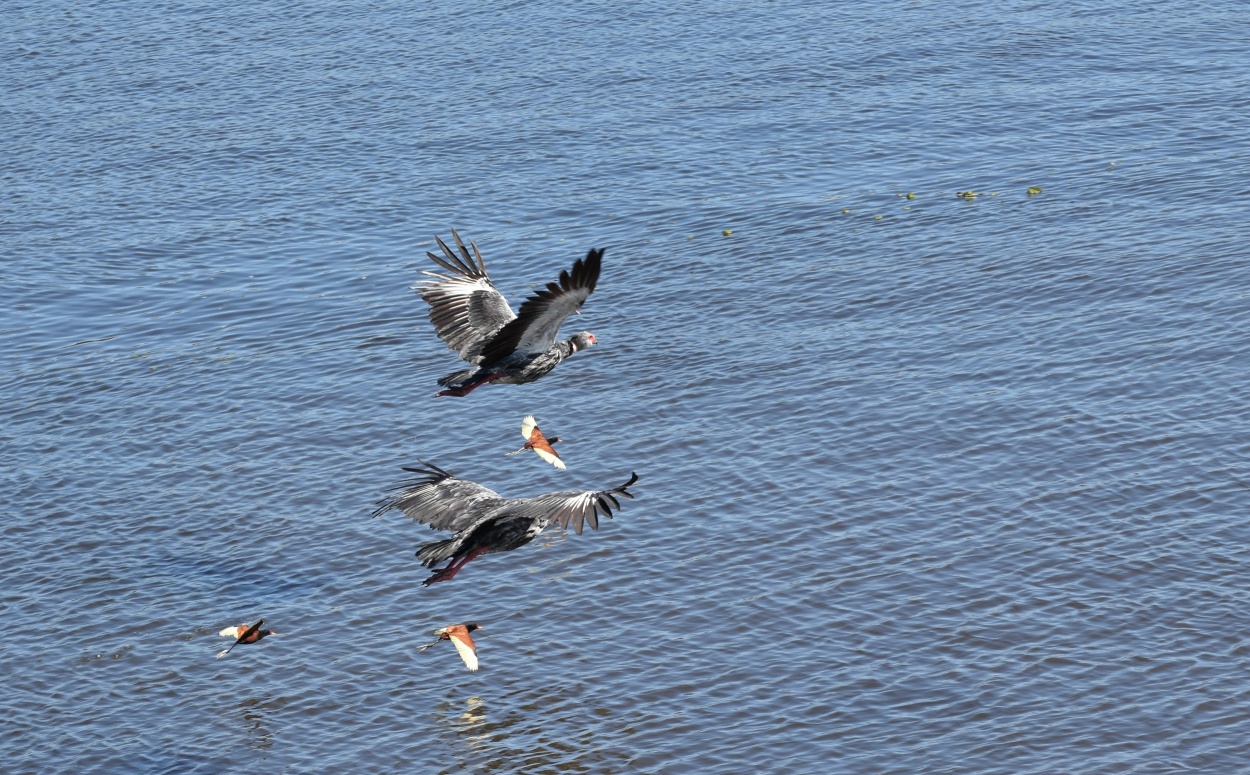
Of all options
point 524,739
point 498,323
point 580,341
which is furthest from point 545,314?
point 524,739

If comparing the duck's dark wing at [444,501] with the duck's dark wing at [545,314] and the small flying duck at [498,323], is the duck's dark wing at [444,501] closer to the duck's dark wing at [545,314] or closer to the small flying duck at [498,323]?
the small flying duck at [498,323]

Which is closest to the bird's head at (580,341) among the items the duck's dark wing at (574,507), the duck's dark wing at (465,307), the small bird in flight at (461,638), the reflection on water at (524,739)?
the duck's dark wing at (465,307)

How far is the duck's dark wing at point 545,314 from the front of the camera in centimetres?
1934

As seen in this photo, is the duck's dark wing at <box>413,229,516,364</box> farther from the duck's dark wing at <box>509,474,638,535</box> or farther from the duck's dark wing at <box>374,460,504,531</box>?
the duck's dark wing at <box>509,474,638,535</box>

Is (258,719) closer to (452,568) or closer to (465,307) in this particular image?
(452,568)

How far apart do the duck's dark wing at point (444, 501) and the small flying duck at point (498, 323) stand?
140 centimetres

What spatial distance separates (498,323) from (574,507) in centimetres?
594

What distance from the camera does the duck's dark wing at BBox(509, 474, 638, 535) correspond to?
1739 centimetres

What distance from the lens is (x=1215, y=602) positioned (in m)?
24.4

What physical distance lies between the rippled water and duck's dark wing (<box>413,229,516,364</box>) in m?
5.19

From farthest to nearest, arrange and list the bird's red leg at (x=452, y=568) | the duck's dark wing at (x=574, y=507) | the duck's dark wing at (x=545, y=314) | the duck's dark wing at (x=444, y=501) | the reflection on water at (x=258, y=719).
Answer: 1. the reflection on water at (x=258, y=719)
2. the duck's dark wing at (x=444, y=501)
3. the bird's red leg at (x=452, y=568)
4. the duck's dark wing at (x=545, y=314)
5. the duck's dark wing at (x=574, y=507)

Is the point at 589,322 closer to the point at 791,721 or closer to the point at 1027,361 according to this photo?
the point at 1027,361

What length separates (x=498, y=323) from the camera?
923 inches

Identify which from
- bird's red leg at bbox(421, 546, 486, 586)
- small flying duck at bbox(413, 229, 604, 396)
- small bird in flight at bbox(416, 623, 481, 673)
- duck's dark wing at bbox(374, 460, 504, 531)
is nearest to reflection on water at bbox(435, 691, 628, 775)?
small bird in flight at bbox(416, 623, 481, 673)
